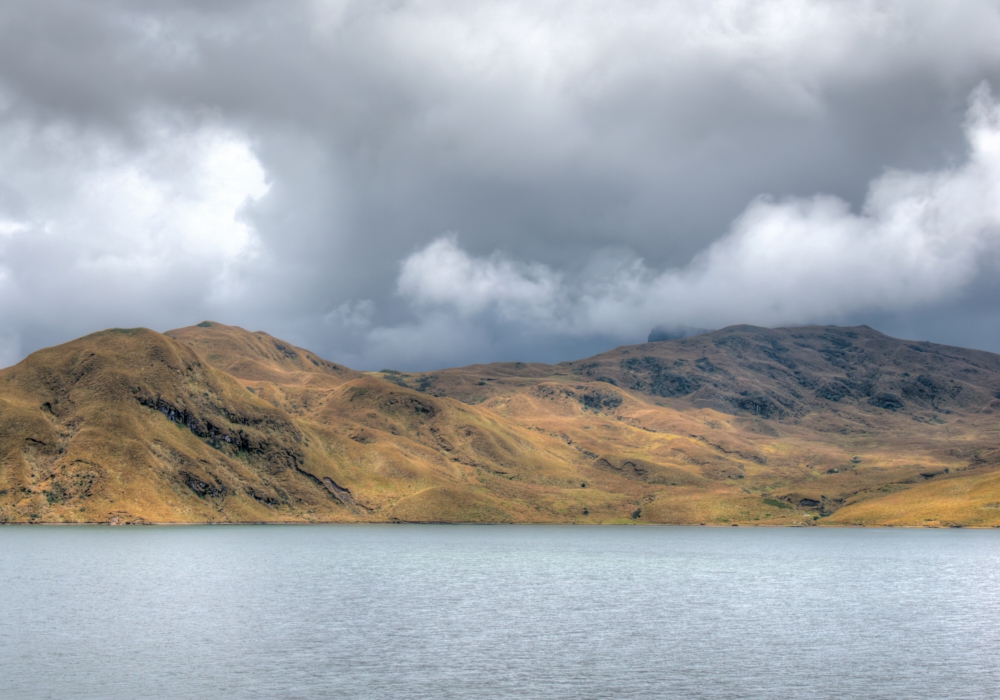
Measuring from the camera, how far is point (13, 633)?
2510 inches

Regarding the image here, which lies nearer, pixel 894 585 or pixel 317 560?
pixel 894 585

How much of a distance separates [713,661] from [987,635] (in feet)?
106

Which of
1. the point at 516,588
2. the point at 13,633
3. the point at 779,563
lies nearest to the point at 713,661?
the point at 516,588

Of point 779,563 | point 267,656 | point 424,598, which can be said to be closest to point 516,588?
point 424,598

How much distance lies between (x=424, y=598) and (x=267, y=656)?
120ft

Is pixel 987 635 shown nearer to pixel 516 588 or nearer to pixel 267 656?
pixel 516 588

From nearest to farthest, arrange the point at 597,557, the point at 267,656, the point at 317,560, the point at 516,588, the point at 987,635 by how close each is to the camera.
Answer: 1. the point at 267,656
2. the point at 987,635
3. the point at 516,588
4. the point at 317,560
5. the point at 597,557

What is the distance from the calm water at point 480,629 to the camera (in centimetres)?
5028

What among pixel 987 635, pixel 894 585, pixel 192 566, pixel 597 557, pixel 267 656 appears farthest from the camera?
pixel 597 557

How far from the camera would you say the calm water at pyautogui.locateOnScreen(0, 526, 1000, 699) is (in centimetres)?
5028

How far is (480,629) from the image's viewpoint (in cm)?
7119

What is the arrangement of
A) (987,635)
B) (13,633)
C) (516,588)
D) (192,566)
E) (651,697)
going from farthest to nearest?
1. (192,566)
2. (516,588)
3. (987,635)
4. (13,633)
5. (651,697)

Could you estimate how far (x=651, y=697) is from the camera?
155ft

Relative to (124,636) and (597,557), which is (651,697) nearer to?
(124,636)
